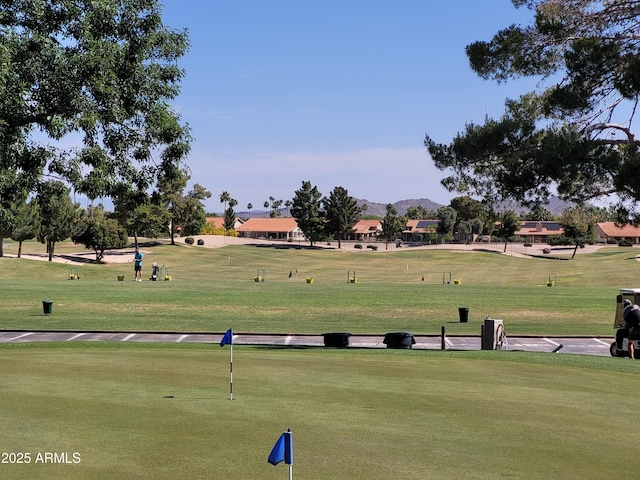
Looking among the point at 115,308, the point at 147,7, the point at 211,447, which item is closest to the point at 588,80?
the point at 147,7

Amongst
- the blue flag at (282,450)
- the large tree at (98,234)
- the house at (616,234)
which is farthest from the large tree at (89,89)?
the house at (616,234)

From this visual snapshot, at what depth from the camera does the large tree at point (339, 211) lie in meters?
160

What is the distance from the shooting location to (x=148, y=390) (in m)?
13.9

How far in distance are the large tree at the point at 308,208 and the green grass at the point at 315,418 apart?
142 metres

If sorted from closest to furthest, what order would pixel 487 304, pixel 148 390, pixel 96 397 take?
pixel 96 397, pixel 148 390, pixel 487 304

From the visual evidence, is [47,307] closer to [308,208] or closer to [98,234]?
[98,234]

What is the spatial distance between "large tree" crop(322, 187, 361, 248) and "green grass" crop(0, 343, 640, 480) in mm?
141174

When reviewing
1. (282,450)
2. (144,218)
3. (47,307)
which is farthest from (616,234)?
(282,450)

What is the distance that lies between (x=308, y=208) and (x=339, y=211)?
721cm

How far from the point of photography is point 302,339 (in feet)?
105

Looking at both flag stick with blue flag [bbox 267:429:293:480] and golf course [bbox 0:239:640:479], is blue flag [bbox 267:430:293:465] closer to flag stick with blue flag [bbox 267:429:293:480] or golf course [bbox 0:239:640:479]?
flag stick with blue flag [bbox 267:429:293:480]

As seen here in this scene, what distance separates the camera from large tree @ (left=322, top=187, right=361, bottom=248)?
526 feet

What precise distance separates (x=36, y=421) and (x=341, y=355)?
1276cm

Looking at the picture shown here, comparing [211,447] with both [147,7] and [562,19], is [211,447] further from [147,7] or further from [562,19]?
[562,19]
